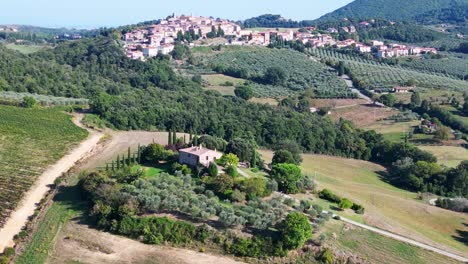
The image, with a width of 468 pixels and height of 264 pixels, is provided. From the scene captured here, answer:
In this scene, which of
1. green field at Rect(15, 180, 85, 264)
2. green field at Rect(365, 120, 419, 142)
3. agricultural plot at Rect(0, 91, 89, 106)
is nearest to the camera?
green field at Rect(15, 180, 85, 264)

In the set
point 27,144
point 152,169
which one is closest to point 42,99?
point 27,144

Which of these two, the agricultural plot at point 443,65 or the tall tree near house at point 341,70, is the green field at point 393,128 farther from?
the agricultural plot at point 443,65

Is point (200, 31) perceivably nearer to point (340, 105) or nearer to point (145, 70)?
point (145, 70)

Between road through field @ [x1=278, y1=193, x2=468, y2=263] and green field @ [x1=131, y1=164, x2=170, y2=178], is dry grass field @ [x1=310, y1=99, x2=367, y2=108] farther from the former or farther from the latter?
road through field @ [x1=278, y1=193, x2=468, y2=263]

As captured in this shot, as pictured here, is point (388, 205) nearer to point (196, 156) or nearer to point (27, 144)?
point (196, 156)

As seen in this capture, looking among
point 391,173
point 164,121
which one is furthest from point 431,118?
point 164,121

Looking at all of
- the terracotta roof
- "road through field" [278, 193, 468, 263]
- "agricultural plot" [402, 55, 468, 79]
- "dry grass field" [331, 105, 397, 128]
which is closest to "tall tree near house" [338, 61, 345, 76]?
"agricultural plot" [402, 55, 468, 79]

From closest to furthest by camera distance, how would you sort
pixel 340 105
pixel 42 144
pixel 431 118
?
pixel 42 144 < pixel 431 118 < pixel 340 105
